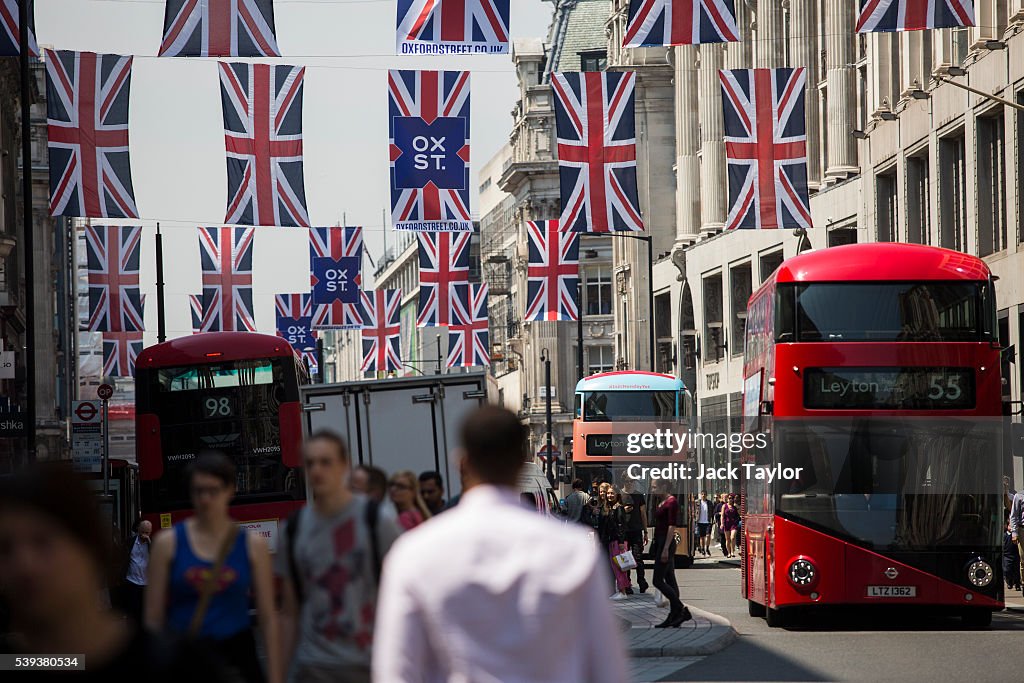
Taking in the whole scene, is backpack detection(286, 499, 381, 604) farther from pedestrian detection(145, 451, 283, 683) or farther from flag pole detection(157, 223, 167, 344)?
flag pole detection(157, 223, 167, 344)

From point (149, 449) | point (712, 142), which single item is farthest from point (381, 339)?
point (149, 449)

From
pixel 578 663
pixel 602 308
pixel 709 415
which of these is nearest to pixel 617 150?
pixel 578 663

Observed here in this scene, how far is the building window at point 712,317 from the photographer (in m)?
60.8

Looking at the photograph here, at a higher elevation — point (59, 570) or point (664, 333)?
point (59, 570)

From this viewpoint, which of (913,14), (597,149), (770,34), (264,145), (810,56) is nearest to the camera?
(913,14)

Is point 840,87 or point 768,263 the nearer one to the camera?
point 840,87

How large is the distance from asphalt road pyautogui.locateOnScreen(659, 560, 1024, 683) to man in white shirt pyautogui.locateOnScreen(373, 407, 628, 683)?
10793 millimetres

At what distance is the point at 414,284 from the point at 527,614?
135 m

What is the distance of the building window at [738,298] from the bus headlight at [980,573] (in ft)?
127

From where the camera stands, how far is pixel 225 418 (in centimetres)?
2544

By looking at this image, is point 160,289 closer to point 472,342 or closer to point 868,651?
point 472,342

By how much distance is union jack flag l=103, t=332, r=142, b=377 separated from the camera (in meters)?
51.0

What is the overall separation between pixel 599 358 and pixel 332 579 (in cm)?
8608
